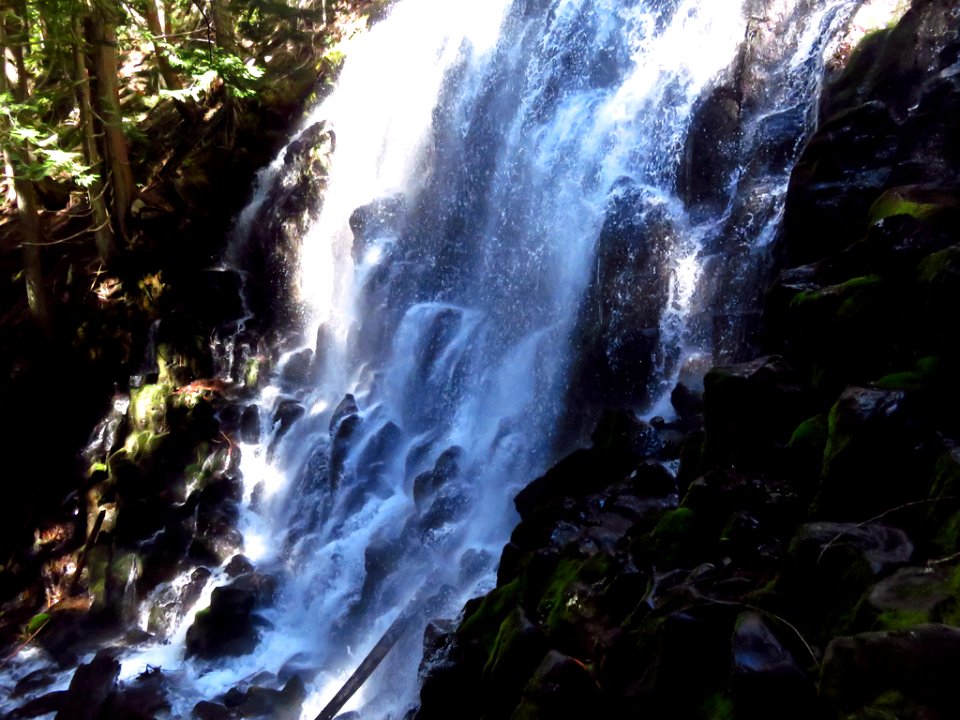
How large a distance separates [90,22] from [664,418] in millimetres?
11491

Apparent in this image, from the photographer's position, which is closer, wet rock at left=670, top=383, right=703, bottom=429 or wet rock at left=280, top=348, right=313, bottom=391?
wet rock at left=670, top=383, right=703, bottom=429

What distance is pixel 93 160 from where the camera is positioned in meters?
13.8

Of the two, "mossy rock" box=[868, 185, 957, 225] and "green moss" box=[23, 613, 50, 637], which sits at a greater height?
"green moss" box=[23, 613, 50, 637]

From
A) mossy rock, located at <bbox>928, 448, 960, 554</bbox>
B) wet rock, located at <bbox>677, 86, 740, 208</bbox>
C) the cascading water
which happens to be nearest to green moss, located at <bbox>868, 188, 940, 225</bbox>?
the cascading water

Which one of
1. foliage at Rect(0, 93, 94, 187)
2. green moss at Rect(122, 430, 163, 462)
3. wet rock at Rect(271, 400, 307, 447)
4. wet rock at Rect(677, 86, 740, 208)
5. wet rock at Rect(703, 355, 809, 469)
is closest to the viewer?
wet rock at Rect(703, 355, 809, 469)

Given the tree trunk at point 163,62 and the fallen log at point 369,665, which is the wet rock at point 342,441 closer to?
the fallen log at point 369,665

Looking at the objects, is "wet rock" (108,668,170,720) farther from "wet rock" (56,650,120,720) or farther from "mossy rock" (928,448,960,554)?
"mossy rock" (928,448,960,554)

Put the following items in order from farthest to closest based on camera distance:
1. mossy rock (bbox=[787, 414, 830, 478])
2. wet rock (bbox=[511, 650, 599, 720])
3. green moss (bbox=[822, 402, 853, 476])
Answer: mossy rock (bbox=[787, 414, 830, 478]) → green moss (bbox=[822, 402, 853, 476]) → wet rock (bbox=[511, 650, 599, 720])

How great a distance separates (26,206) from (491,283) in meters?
8.97

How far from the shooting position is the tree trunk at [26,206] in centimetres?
1211

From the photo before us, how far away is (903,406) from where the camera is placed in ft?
13.6

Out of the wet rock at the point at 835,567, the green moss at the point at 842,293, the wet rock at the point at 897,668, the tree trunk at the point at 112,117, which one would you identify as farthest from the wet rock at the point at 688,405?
the tree trunk at the point at 112,117

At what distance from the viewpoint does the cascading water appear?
29.8 feet

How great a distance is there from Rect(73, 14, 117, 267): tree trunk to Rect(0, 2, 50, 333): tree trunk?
Answer: 2.83ft
